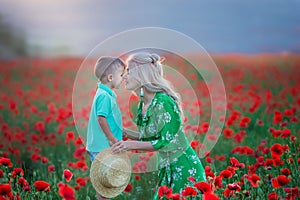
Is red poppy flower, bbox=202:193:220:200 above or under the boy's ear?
under

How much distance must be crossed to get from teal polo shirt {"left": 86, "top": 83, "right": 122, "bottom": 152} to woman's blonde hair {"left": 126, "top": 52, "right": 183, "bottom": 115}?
27 centimetres

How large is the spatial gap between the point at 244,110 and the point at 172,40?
8.67 ft

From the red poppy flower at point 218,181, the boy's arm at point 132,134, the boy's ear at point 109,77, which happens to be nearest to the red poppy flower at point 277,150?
the red poppy flower at point 218,181

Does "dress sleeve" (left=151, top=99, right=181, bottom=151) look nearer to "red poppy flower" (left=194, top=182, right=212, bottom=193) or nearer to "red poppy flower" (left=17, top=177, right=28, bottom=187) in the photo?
"red poppy flower" (left=194, top=182, right=212, bottom=193)

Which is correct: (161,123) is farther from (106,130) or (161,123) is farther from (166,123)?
(106,130)

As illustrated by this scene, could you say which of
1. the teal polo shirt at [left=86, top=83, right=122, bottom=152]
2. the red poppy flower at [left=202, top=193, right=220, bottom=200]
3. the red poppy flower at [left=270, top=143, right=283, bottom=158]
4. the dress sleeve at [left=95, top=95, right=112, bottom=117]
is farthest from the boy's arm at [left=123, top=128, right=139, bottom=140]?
the red poppy flower at [left=202, top=193, right=220, bottom=200]

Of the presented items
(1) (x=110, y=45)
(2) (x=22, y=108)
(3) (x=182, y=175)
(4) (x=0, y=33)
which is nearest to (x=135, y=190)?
(3) (x=182, y=175)

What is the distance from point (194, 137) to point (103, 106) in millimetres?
743

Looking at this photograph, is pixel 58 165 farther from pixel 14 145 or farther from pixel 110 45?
pixel 110 45

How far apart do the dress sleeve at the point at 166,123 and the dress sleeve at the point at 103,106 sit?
304mm

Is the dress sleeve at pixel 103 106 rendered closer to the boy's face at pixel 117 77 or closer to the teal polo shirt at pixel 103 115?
the teal polo shirt at pixel 103 115

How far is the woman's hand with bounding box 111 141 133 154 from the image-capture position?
273 centimetres

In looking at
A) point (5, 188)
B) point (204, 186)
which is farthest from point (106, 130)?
point (204, 186)

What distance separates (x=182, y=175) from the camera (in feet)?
9.75
